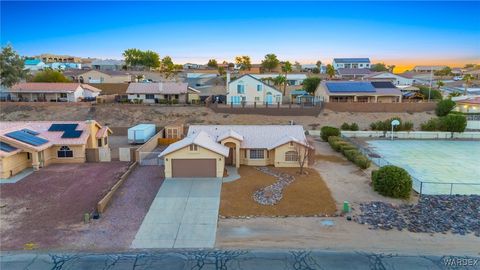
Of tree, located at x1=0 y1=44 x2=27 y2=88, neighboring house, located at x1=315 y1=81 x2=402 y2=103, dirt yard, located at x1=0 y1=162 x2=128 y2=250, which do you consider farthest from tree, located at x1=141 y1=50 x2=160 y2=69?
dirt yard, located at x1=0 y1=162 x2=128 y2=250

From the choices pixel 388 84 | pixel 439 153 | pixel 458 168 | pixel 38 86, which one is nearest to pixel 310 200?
pixel 458 168

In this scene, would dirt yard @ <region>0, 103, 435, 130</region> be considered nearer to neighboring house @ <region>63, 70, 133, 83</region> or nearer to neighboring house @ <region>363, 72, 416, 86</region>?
neighboring house @ <region>63, 70, 133, 83</region>

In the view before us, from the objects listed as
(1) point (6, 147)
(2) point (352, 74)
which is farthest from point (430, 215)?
(2) point (352, 74)

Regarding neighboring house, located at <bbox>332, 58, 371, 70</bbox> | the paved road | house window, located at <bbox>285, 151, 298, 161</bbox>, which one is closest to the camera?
the paved road

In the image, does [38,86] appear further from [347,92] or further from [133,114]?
[347,92]

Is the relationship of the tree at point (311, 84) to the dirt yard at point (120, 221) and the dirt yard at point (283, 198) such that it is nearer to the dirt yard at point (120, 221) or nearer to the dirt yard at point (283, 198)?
the dirt yard at point (283, 198)

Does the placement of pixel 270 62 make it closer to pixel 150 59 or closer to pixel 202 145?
pixel 150 59

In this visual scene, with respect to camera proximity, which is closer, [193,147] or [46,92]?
[193,147]
